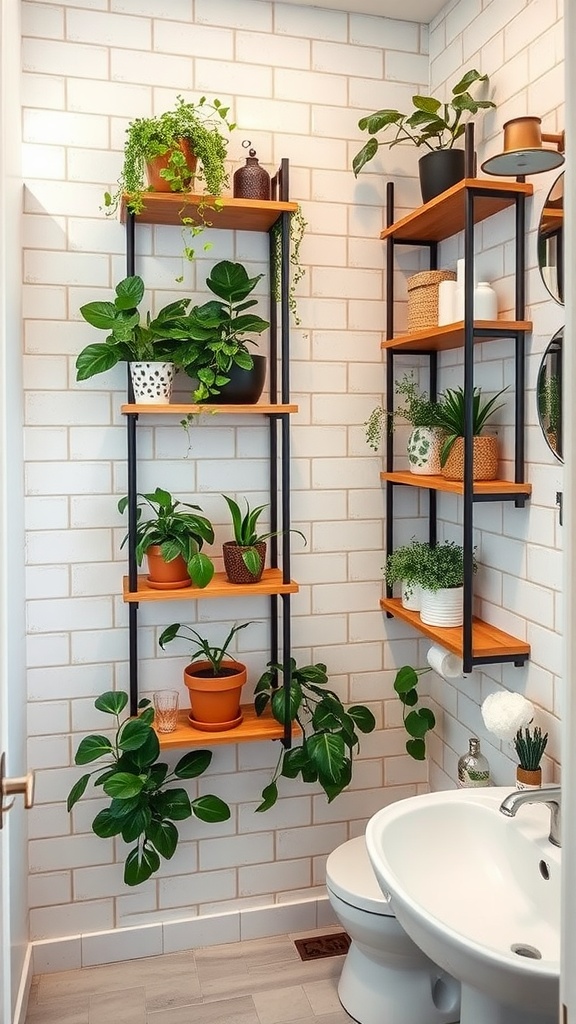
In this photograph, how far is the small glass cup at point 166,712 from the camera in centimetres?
226

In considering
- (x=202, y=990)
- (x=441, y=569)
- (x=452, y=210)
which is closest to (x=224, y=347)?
(x=452, y=210)

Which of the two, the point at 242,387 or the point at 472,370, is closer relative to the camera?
the point at 472,370

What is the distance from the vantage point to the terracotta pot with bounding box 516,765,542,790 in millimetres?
1838

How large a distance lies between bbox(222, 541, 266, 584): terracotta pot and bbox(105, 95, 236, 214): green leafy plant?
3.03 feet

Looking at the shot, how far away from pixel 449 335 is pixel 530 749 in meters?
1.05

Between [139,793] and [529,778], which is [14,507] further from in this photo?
[529,778]

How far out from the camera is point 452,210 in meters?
2.15

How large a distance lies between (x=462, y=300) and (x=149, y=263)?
904 mm

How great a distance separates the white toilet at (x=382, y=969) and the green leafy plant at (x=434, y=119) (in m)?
1.95

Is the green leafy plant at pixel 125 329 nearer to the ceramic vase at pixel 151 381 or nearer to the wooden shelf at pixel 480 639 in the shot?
the ceramic vase at pixel 151 381

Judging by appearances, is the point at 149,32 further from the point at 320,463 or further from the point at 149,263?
the point at 320,463

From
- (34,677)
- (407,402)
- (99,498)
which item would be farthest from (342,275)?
(34,677)

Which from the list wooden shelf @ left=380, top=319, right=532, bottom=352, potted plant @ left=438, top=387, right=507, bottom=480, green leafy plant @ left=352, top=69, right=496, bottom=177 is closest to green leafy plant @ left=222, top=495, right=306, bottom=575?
potted plant @ left=438, top=387, right=507, bottom=480

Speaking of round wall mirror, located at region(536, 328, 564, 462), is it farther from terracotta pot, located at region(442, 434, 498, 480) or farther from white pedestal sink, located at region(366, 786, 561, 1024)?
white pedestal sink, located at region(366, 786, 561, 1024)
